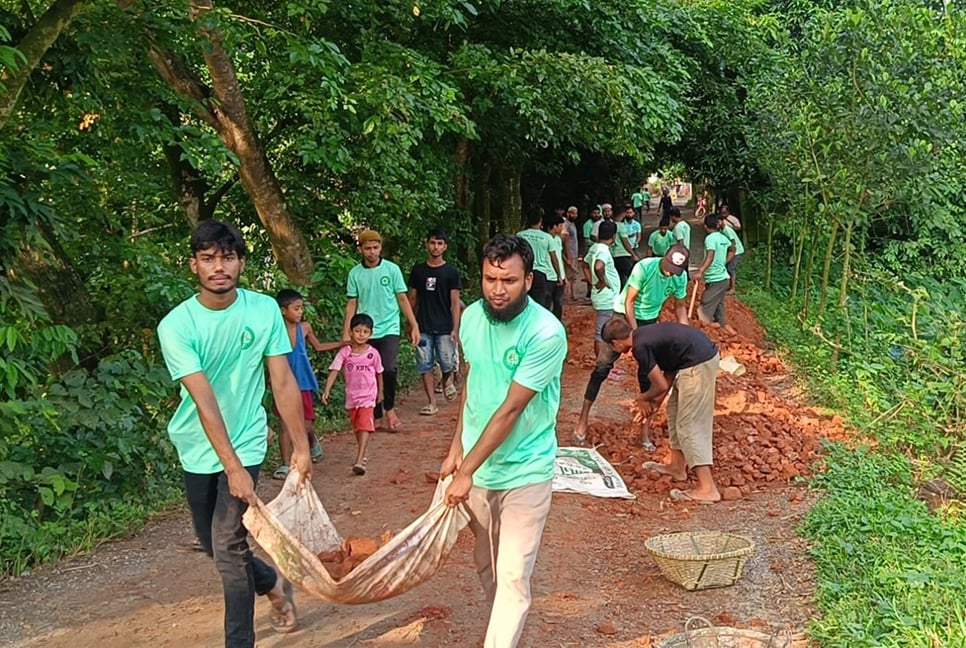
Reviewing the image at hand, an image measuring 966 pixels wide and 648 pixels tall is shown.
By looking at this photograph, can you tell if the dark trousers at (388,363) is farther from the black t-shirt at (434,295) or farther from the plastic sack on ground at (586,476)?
the plastic sack on ground at (586,476)

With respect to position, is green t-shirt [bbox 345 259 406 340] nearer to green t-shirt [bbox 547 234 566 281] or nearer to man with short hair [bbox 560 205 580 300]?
green t-shirt [bbox 547 234 566 281]

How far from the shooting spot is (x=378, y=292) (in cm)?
762

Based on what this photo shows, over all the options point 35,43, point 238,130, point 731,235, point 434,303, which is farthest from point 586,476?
point 731,235

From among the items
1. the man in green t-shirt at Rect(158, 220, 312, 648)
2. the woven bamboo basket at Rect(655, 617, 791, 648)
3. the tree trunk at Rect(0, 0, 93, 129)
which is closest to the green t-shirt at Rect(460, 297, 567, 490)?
the man in green t-shirt at Rect(158, 220, 312, 648)

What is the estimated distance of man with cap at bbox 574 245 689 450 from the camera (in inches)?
303

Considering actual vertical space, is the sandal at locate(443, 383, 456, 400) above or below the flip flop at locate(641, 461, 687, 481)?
above

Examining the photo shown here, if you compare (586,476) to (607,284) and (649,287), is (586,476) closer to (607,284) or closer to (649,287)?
(649,287)

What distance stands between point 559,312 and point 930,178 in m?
5.09

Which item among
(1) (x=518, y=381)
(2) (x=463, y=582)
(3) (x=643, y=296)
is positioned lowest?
(2) (x=463, y=582)

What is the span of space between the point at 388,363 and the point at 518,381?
4.63m

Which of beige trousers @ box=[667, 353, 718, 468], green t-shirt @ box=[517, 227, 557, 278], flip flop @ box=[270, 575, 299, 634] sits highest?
green t-shirt @ box=[517, 227, 557, 278]

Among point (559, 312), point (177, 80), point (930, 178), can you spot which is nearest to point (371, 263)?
point (177, 80)

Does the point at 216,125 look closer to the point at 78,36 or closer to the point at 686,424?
the point at 78,36

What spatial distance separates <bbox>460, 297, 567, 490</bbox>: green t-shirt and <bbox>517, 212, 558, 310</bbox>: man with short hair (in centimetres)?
771
